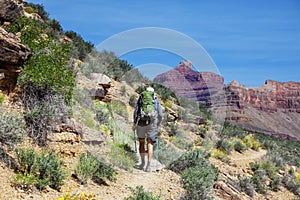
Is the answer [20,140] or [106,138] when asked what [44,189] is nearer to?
[20,140]

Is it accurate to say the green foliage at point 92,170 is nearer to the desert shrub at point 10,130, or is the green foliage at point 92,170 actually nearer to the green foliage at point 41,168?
the green foliage at point 41,168

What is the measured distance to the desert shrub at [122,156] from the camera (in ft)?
26.6

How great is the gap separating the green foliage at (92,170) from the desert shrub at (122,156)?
674 millimetres

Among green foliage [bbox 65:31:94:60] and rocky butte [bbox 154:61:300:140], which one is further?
green foliage [bbox 65:31:94:60]

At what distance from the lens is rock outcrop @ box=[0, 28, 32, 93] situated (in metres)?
7.36

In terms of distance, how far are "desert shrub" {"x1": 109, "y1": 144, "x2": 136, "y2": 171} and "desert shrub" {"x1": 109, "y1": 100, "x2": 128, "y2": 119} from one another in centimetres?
422

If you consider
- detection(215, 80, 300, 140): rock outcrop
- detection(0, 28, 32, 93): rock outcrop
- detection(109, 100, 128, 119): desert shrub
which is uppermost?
detection(215, 80, 300, 140): rock outcrop

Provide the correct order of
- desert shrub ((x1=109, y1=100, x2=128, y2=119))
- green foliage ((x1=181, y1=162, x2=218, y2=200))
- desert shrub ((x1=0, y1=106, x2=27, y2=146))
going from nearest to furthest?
desert shrub ((x1=0, y1=106, x2=27, y2=146)) < green foliage ((x1=181, y1=162, x2=218, y2=200)) < desert shrub ((x1=109, y1=100, x2=128, y2=119))

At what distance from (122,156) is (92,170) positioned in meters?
1.74

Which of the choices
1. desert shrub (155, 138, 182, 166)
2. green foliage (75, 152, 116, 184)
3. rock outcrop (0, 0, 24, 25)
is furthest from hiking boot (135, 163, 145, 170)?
rock outcrop (0, 0, 24, 25)

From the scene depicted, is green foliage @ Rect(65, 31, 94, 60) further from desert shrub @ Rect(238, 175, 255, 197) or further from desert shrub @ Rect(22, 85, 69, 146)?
desert shrub @ Rect(238, 175, 255, 197)

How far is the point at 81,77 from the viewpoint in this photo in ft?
48.8

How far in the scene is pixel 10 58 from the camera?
752 cm

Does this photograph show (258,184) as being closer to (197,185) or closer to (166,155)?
(166,155)
